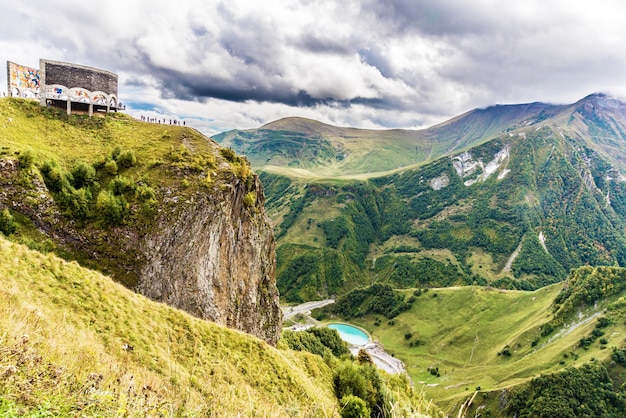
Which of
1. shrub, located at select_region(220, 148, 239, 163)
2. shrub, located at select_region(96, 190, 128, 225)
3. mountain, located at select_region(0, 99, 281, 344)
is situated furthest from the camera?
shrub, located at select_region(220, 148, 239, 163)

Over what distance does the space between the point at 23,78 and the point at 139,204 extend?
1313 inches

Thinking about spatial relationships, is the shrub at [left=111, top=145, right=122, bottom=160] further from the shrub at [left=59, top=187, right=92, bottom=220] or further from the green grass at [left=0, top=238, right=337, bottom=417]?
→ the green grass at [left=0, top=238, right=337, bottom=417]

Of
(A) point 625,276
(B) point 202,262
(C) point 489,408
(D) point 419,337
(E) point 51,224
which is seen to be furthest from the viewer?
(D) point 419,337

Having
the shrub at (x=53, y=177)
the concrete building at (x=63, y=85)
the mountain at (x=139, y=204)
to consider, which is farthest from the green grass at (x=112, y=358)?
the concrete building at (x=63, y=85)

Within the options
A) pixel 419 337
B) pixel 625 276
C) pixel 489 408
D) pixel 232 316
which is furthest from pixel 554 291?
pixel 232 316

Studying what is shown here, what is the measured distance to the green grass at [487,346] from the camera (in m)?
129

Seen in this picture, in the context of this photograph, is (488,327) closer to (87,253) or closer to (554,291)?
(554,291)

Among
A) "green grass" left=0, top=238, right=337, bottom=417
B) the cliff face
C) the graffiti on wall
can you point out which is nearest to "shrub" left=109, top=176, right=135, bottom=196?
the cliff face

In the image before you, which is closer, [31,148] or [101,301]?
[101,301]

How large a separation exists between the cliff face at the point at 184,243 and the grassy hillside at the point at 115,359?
53.4ft

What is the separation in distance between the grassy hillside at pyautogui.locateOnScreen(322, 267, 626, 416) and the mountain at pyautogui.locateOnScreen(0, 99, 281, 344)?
91.2 metres

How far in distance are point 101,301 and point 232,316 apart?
116ft

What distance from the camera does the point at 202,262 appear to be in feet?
178

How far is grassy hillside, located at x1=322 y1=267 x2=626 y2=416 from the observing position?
411ft
